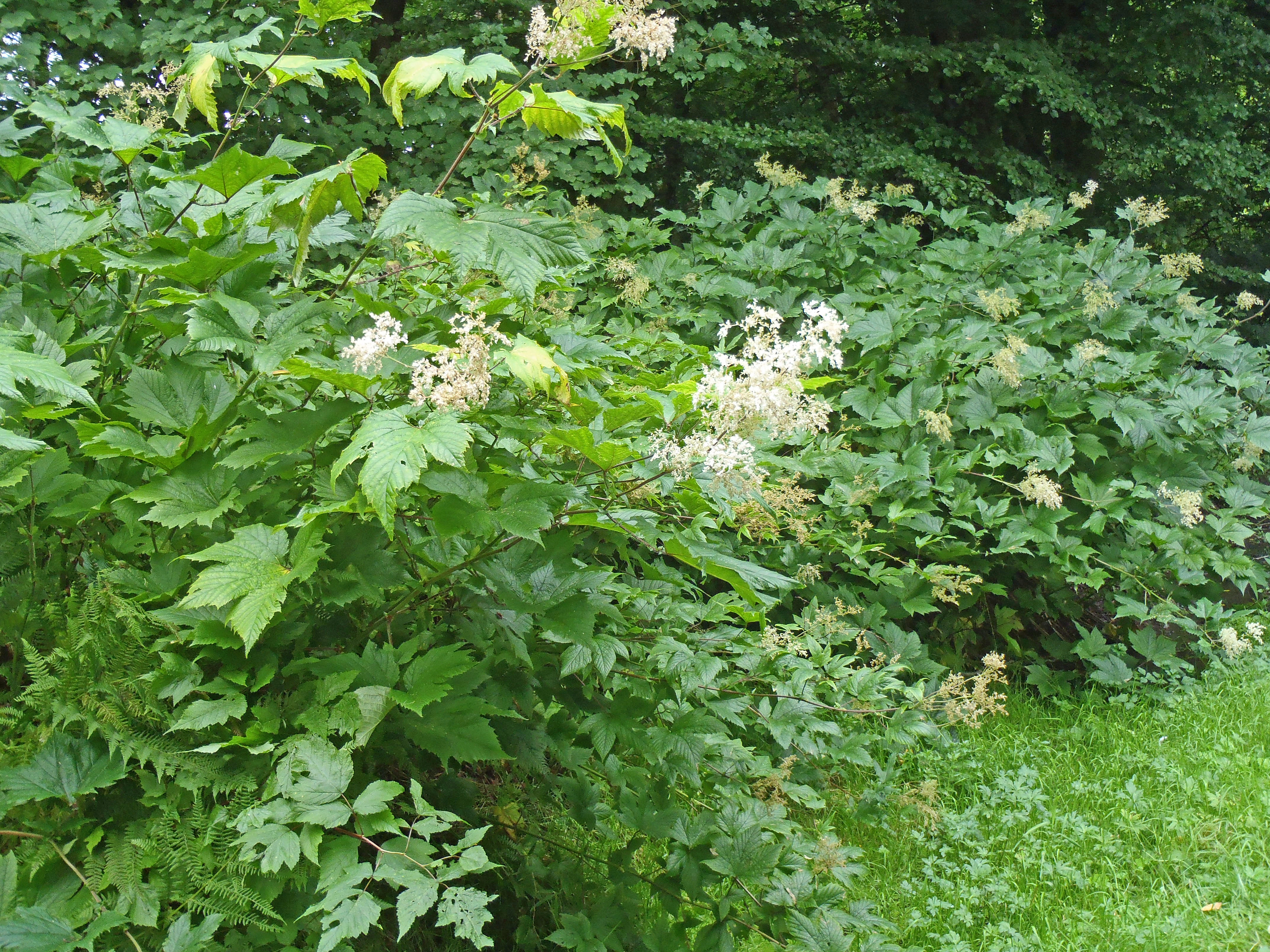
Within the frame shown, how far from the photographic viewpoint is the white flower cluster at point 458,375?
1.52 m

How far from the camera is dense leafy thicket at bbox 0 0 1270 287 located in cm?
687

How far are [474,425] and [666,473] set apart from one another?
359 mm

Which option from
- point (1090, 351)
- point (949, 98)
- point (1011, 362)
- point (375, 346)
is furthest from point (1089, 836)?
point (949, 98)

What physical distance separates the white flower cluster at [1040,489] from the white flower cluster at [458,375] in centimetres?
296

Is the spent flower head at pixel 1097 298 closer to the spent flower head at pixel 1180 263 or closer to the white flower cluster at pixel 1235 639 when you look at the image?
the spent flower head at pixel 1180 263

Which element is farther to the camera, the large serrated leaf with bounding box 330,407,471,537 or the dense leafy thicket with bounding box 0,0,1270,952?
the dense leafy thicket with bounding box 0,0,1270,952

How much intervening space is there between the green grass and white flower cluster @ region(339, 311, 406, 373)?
2.02m

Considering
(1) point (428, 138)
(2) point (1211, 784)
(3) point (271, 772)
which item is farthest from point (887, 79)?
(3) point (271, 772)

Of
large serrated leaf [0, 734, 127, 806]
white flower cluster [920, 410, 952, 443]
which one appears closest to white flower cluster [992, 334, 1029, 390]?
white flower cluster [920, 410, 952, 443]

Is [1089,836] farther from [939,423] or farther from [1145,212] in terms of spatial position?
[1145,212]

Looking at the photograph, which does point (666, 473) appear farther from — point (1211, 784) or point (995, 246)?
point (995, 246)

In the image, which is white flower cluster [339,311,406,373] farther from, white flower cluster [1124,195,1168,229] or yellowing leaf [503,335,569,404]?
white flower cluster [1124,195,1168,229]

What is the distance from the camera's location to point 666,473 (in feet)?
5.78

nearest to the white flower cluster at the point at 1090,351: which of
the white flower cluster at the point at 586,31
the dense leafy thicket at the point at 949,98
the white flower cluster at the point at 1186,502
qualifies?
the white flower cluster at the point at 1186,502
